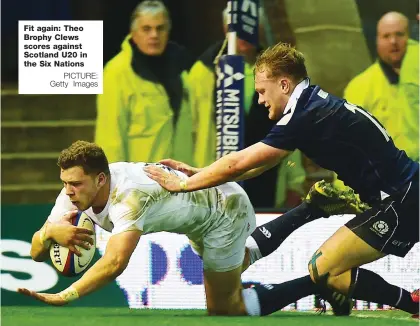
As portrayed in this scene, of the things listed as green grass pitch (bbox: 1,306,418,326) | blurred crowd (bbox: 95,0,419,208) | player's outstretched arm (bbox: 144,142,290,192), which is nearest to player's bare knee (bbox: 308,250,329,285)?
green grass pitch (bbox: 1,306,418,326)

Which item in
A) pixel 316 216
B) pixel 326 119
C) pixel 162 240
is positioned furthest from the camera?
pixel 162 240

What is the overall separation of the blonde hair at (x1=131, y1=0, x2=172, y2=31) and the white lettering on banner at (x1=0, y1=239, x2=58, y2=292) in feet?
6.63

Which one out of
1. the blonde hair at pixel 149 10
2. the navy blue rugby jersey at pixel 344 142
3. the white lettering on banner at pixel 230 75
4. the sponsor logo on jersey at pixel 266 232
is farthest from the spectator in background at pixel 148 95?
the navy blue rugby jersey at pixel 344 142

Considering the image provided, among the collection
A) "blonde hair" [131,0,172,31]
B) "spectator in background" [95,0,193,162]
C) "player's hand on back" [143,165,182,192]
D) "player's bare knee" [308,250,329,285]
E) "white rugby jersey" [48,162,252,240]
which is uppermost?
"blonde hair" [131,0,172,31]

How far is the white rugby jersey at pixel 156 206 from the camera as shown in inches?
283

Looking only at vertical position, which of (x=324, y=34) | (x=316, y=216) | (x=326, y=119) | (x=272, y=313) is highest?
(x=324, y=34)

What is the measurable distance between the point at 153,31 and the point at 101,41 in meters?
0.43

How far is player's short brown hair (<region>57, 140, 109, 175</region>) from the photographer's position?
7336 millimetres

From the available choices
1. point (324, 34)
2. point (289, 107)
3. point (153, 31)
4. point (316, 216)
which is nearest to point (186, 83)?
point (153, 31)

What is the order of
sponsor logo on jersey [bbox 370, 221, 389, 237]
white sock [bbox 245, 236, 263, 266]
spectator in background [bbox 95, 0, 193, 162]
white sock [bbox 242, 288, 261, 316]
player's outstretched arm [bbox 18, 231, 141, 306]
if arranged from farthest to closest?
spectator in background [bbox 95, 0, 193, 162]
white sock [bbox 245, 236, 263, 266]
white sock [bbox 242, 288, 261, 316]
sponsor logo on jersey [bbox 370, 221, 389, 237]
player's outstretched arm [bbox 18, 231, 141, 306]

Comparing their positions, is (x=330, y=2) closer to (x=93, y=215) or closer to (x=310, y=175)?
(x=310, y=175)

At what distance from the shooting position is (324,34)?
10.2 metres

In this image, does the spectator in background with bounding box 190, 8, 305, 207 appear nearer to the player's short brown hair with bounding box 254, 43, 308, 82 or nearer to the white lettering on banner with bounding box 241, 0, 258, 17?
the white lettering on banner with bounding box 241, 0, 258, 17

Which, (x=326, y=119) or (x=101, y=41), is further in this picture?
(x=101, y=41)
